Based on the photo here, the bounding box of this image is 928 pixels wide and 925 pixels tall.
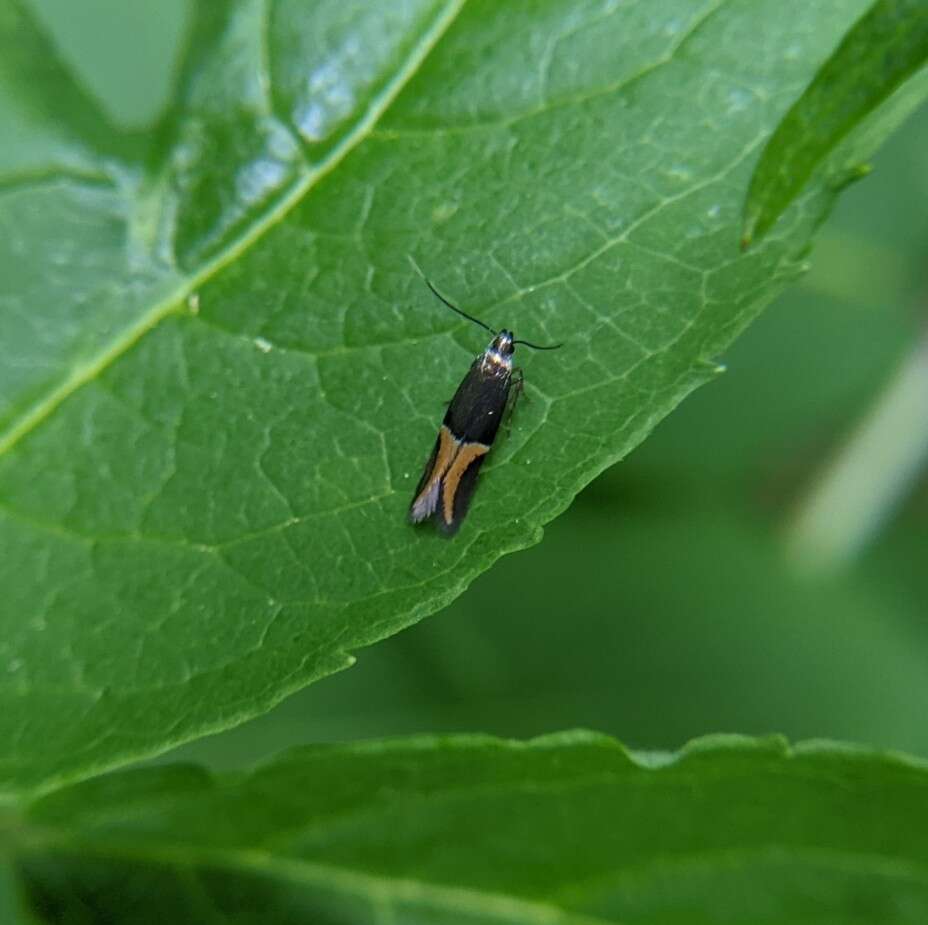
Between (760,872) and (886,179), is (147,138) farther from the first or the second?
(886,179)

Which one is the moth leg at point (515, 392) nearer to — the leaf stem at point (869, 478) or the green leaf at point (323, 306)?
the green leaf at point (323, 306)

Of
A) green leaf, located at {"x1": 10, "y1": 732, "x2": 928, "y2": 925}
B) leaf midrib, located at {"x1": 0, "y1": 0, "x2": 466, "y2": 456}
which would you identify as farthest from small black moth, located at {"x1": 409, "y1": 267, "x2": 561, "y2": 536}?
green leaf, located at {"x1": 10, "y1": 732, "x2": 928, "y2": 925}

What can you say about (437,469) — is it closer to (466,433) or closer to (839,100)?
(466,433)

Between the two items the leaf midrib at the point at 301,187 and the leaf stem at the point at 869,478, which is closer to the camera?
the leaf midrib at the point at 301,187

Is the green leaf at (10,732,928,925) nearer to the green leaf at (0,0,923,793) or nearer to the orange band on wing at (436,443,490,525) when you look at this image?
the green leaf at (0,0,923,793)

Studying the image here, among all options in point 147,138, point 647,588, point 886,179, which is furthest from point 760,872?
point 886,179

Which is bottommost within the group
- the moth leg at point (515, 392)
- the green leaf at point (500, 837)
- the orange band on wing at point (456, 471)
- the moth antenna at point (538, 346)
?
the green leaf at point (500, 837)

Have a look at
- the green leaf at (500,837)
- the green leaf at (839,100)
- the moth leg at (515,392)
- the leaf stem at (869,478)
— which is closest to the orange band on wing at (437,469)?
the moth leg at (515,392)

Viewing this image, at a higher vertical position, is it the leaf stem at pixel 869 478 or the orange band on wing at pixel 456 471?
the orange band on wing at pixel 456 471
